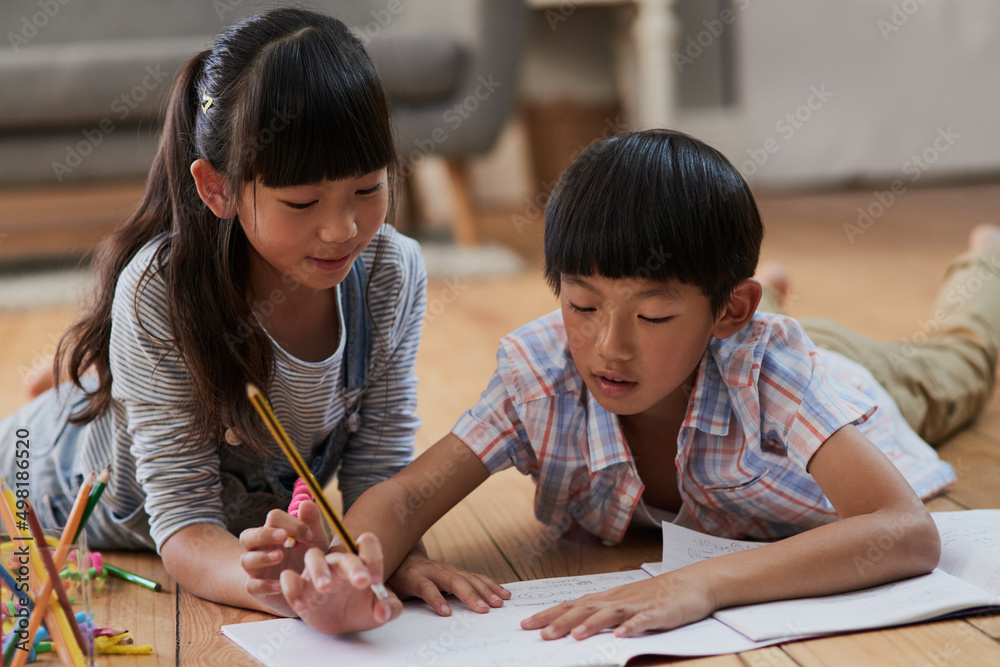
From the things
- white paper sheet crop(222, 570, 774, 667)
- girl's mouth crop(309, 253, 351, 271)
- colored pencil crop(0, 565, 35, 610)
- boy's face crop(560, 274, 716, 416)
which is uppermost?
girl's mouth crop(309, 253, 351, 271)

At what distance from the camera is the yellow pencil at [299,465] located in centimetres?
61

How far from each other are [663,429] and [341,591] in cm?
36

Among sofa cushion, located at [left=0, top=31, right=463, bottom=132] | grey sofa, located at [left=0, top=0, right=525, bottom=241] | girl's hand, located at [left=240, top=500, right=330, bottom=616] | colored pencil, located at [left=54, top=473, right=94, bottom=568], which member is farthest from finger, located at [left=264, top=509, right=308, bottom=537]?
sofa cushion, located at [left=0, top=31, right=463, bottom=132]

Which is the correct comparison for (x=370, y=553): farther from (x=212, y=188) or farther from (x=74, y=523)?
(x=212, y=188)

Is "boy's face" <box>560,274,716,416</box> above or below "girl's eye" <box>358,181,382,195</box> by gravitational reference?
below

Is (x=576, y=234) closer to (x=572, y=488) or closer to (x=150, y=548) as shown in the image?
(x=572, y=488)

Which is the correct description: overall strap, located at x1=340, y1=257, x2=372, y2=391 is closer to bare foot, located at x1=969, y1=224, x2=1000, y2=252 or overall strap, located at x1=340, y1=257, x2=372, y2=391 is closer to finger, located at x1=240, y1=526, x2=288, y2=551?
finger, located at x1=240, y1=526, x2=288, y2=551

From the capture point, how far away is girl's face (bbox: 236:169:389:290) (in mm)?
839

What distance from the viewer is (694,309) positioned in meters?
0.85

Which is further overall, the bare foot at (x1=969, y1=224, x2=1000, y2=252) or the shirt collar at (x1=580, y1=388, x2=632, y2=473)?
the bare foot at (x1=969, y1=224, x2=1000, y2=252)

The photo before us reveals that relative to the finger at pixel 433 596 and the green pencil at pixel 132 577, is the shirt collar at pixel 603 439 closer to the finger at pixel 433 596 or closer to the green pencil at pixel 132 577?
the finger at pixel 433 596

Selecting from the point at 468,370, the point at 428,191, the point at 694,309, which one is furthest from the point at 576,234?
the point at 428,191

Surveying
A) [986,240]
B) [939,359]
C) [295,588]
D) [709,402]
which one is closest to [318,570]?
[295,588]

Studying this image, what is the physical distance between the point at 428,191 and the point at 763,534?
276 centimetres
